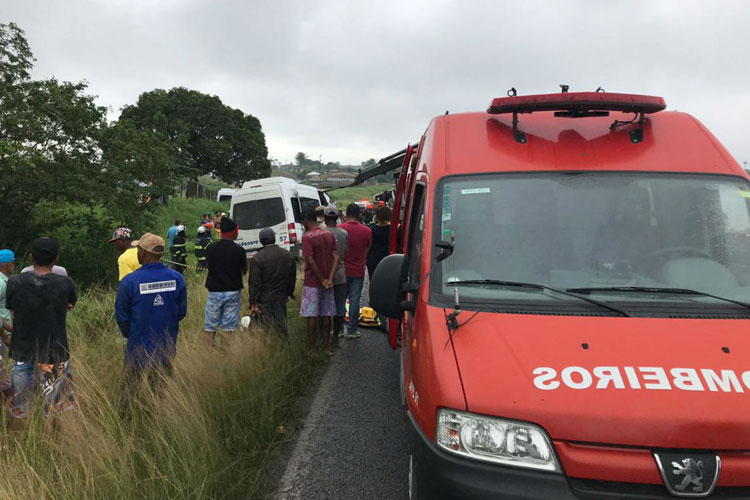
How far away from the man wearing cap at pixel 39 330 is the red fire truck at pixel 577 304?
9.37 feet

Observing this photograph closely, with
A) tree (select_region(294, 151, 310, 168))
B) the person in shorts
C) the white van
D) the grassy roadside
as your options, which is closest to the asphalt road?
the grassy roadside

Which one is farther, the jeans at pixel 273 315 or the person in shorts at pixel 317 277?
the person in shorts at pixel 317 277

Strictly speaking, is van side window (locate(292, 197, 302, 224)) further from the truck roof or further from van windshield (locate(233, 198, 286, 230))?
the truck roof

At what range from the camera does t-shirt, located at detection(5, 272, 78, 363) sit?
13.3 feet

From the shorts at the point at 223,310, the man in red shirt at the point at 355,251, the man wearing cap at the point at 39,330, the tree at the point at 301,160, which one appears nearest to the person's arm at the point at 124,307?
the man wearing cap at the point at 39,330

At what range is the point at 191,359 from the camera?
4949mm

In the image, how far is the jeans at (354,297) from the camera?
24.0 ft

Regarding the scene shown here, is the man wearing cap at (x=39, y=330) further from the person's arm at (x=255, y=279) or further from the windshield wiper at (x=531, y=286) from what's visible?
the windshield wiper at (x=531, y=286)

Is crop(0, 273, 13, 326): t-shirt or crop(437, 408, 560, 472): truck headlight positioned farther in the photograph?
crop(0, 273, 13, 326): t-shirt

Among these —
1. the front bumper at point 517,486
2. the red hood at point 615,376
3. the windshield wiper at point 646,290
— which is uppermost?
the windshield wiper at point 646,290

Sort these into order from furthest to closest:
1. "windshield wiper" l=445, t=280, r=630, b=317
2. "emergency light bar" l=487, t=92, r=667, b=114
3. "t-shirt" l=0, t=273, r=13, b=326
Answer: "t-shirt" l=0, t=273, r=13, b=326 < "emergency light bar" l=487, t=92, r=667, b=114 < "windshield wiper" l=445, t=280, r=630, b=317

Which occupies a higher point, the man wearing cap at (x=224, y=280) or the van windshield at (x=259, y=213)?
the van windshield at (x=259, y=213)

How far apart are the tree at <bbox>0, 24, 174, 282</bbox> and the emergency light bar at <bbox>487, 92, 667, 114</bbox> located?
8061 mm

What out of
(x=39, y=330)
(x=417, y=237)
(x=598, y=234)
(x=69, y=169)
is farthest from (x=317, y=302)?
(x=69, y=169)
